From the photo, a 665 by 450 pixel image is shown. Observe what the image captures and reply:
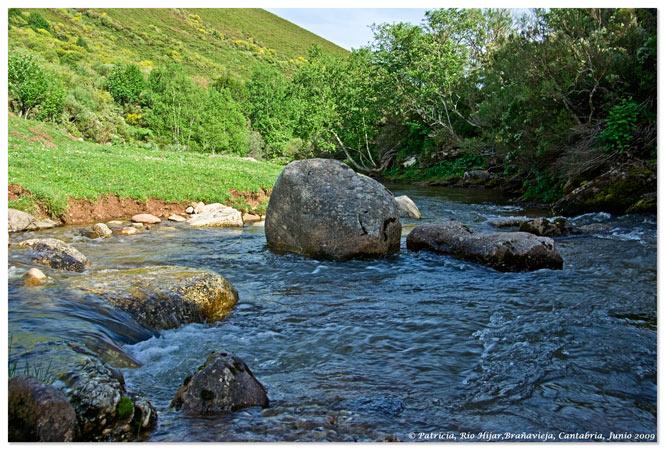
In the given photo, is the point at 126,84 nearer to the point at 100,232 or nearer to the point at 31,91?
the point at 31,91

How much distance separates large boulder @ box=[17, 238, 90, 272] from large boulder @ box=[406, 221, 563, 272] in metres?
6.90

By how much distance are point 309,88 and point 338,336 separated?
4952cm

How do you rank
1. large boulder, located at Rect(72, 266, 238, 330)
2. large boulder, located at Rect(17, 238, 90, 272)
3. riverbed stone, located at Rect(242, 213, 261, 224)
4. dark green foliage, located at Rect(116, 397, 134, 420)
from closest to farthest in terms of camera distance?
dark green foliage, located at Rect(116, 397, 134, 420), large boulder, located at Rect(72, 266, 238, 330), large boulder, located at Rect(17, 238, 90, 272), riverbed stone, located at Rect(242, 213, 261, 224)

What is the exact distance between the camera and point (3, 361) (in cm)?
373

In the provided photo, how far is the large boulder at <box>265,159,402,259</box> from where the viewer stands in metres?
11.6

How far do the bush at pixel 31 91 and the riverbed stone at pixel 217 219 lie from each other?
91.8 ft

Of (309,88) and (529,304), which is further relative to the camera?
(309,88)

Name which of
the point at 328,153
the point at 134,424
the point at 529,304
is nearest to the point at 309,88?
the point at 328,153

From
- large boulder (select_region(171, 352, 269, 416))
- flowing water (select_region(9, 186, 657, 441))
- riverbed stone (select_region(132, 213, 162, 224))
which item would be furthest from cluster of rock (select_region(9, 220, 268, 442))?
riverbed stone (select_region(132, 213, 162, 224))

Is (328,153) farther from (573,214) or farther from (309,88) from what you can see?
(573,214)

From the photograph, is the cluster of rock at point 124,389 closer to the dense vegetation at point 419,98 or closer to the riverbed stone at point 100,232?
the dense vegetation at point 419,98

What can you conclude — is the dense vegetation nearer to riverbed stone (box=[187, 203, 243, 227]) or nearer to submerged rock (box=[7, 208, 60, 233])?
riverbed stone (box=[187, 203, 243, 227])

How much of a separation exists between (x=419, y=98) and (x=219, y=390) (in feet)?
123

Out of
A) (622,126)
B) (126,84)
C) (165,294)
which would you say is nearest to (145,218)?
(165,294)
